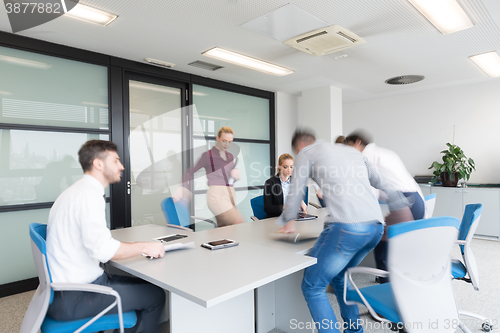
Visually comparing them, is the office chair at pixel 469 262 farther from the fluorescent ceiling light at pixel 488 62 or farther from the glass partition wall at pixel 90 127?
the glass partition wall at pixel 90 127

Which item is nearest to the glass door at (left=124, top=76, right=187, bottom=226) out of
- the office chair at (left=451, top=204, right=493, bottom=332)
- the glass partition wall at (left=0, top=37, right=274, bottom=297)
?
the glass partition wall at (left=0, top=37, right=274, bottom=297)

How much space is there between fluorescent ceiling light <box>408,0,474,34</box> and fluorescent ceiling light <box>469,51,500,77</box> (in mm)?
1419

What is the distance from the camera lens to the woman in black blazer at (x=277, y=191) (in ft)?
12.5

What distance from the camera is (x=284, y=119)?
712 centimetres

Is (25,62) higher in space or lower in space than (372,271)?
higher

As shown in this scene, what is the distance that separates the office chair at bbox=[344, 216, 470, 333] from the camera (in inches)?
67.2

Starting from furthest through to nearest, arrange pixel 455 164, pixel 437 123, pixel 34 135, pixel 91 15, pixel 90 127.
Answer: pixel 437 123 → pixel 455 164 → pixel 90 127 → pixel 34 135 → pixel 91 15

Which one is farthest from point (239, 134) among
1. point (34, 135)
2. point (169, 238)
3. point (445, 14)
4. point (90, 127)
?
point (169, 238)

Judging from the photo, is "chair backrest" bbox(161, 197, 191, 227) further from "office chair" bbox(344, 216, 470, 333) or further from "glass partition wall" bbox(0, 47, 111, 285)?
"office chair" bbox(344, 216, 470, 333)

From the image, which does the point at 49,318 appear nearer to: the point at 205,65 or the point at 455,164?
the point at 205,65

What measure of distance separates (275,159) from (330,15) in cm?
397

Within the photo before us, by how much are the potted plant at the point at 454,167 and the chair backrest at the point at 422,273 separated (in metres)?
5.20

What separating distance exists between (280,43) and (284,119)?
3.12 meters

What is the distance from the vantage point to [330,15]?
3.25m
